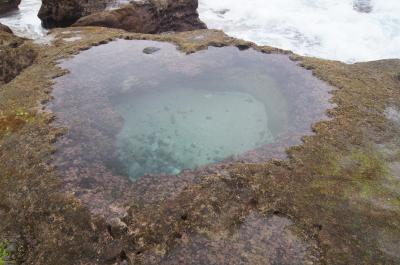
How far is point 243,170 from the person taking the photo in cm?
1276

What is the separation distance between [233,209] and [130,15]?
22.3 m

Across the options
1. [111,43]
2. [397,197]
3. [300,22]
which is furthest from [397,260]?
[300,22]

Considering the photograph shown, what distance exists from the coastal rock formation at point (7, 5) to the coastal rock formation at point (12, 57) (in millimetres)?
20522

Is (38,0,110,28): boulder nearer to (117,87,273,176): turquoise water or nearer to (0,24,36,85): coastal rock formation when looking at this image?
(0,24,36,85): coastal rock formation

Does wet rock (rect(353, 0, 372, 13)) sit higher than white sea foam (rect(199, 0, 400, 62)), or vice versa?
wet rock (rect(353, 0, 372, 13))

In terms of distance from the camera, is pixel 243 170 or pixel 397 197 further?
pixel 243 170

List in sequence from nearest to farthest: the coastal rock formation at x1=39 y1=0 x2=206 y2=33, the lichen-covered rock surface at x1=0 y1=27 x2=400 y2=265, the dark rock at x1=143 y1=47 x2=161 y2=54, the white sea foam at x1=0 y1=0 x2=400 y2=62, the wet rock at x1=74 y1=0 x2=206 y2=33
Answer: the lichen-covered rock surface at x1=0 y1=27 x2=400 y2=265 → the dark rock at x1=143 y1=47 x2=161 y2=54 → the wet rock at x1=74 y1=0 x2=206 y2=33 → the coastal rock formation at x1=39 y1=0 x2=206 y2=33 → the white sea foam at x1=0 y1=0 x2=400 y2=62

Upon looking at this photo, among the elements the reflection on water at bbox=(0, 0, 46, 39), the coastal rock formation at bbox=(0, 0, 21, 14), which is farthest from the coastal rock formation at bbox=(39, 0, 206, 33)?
the coastal rock formation at bbox=(0, 0, 21, 14)

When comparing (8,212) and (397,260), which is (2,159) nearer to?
(8,212)

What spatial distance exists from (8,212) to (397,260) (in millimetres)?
11782

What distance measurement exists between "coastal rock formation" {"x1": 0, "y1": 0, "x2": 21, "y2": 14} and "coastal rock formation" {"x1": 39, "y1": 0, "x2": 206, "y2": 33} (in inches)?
427

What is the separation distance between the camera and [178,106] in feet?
54.7

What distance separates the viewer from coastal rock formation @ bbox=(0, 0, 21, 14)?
1547 inches

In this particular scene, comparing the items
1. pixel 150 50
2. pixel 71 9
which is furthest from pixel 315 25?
pixel 71 9
